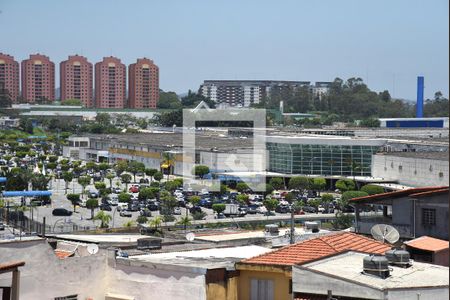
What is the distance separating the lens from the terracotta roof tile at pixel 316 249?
3.13 metres

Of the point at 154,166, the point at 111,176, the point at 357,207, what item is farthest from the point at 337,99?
the point at 357,207

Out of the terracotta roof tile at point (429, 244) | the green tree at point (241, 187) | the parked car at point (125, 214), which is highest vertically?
the terracotta roof tile at point (429, 244)

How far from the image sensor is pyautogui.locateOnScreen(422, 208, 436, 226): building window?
4.14 meters

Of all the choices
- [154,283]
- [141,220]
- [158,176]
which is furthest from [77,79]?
[154,283]

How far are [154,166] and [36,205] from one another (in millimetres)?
6083

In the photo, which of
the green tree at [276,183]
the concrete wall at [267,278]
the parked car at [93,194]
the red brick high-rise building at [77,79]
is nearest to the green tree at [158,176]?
the parked car at [93,194]

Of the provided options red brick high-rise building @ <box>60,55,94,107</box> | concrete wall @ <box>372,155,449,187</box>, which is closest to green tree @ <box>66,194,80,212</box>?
concrete wall @ <box>372,155,449,187</box>

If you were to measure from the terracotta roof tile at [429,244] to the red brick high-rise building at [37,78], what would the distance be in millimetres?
41899

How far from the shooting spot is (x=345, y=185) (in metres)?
16.3

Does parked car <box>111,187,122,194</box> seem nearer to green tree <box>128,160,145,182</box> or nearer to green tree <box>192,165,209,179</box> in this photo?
green tree <box>192,165,209,179</box>

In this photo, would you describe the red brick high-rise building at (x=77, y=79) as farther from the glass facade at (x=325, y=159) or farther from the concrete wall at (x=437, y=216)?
the concrete wall at (x=437, y=216)

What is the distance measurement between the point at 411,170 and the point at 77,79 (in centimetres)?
3248

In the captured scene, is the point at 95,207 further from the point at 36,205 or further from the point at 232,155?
the point at 232,155

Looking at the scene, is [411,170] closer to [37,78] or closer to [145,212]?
[145,212]
